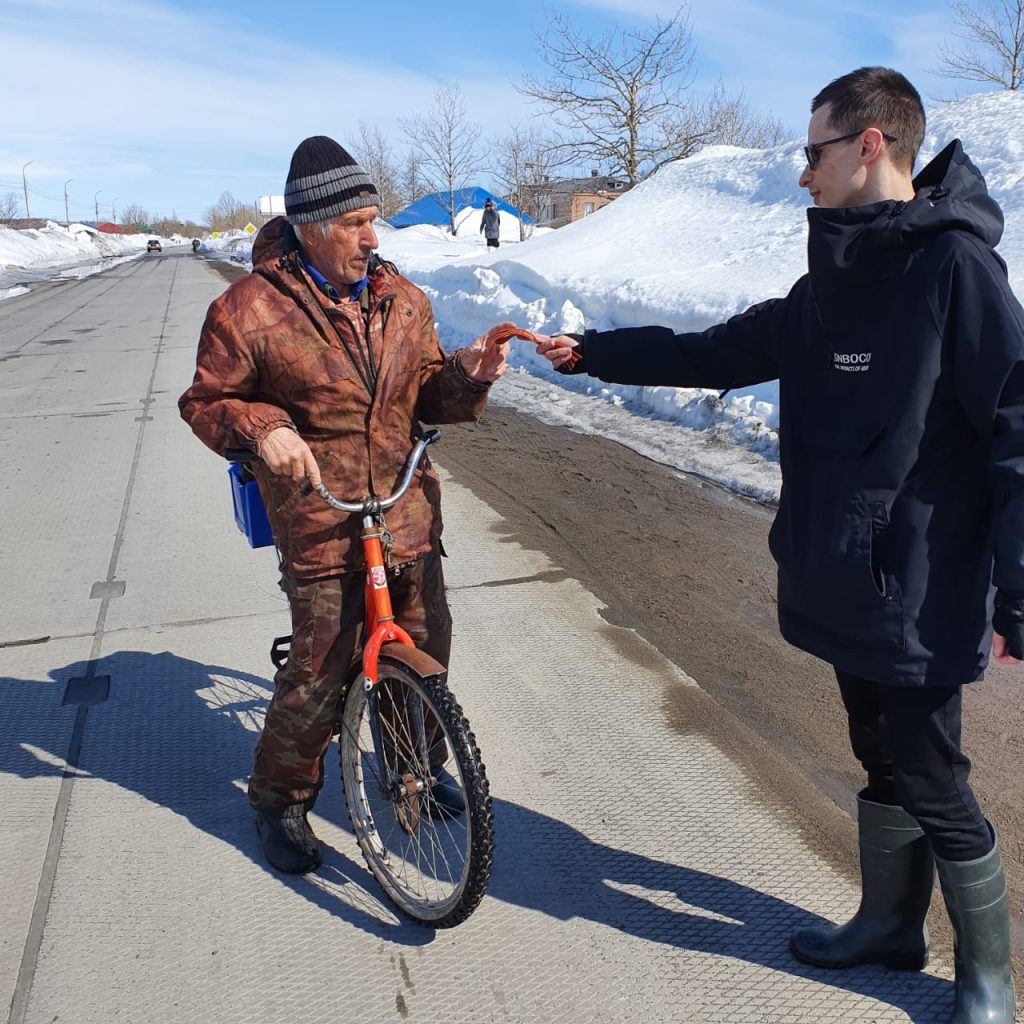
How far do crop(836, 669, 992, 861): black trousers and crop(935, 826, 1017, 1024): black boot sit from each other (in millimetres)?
44

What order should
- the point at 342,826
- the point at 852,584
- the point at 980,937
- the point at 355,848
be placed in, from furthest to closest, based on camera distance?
the point at 342,826
the point at 355,848
the point at 980,937
the point at 852,584

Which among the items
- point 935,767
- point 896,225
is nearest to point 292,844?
point 935,767

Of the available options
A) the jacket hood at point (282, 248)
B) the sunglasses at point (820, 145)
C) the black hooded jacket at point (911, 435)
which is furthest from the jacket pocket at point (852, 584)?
the jacket hood at point (282, 248)

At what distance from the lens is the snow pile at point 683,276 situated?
812 cm

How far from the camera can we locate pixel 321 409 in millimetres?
2693

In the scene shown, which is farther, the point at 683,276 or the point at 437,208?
the point at 437,208

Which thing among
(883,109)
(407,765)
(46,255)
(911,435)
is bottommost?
(407,765)

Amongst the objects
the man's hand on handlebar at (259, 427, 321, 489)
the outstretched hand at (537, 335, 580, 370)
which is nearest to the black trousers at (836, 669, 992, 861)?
the outstretched hand at (537, 335, 580, 370)

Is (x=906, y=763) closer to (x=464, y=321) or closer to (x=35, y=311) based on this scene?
(x=464, y=321)

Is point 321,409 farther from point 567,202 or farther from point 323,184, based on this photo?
point 567,202

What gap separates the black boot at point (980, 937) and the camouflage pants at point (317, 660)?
150 cm

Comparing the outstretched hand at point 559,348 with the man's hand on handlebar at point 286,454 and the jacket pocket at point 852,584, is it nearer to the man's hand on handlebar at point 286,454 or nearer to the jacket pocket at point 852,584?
the man's hand on handlebar at point 286,454

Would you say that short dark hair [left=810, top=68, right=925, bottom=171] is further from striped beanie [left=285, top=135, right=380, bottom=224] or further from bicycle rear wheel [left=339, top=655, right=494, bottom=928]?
bicycle rear wheel [left=339, top=655, right=494, bottom=928]

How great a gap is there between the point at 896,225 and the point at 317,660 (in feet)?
5.93
